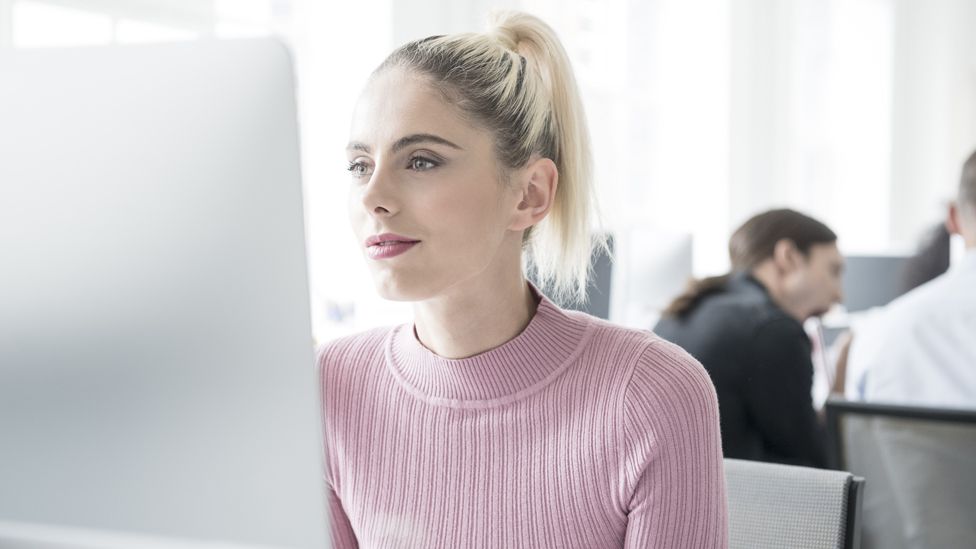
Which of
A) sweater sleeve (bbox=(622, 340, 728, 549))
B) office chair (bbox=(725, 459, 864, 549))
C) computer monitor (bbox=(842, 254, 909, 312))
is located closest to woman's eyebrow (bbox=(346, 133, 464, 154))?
sweater sleeve (bbox=(622, 340, 728, 549))

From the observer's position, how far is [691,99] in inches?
211

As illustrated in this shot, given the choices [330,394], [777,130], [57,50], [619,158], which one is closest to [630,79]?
[619,158]

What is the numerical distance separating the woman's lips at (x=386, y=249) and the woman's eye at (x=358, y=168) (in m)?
0.12

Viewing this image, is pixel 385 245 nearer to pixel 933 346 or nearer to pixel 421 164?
pixel 421 164

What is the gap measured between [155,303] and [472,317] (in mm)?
663

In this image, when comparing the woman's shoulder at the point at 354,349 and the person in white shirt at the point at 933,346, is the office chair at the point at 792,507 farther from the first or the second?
the person in white shirt at the point at 933,346

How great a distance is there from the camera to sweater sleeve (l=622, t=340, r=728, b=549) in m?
0.98

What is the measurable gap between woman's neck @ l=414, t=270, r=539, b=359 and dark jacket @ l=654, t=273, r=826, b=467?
3.50ft

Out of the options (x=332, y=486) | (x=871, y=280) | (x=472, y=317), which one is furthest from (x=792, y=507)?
(x=871, y=280)

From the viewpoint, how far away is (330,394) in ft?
3.82

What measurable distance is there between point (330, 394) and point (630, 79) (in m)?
4.16

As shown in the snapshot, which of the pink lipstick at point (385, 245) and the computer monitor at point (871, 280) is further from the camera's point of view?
the computer monitor at point (871, 280)

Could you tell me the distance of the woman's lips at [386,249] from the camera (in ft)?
3.11

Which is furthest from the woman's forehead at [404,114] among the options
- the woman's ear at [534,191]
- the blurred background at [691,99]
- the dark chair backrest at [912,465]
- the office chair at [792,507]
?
the dark chair backrest at [912,465]
